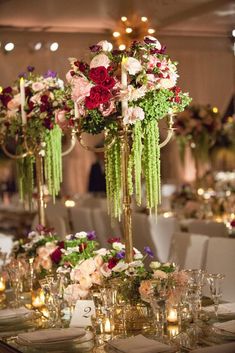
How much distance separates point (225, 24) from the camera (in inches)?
422

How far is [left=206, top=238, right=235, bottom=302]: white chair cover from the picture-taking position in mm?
4387

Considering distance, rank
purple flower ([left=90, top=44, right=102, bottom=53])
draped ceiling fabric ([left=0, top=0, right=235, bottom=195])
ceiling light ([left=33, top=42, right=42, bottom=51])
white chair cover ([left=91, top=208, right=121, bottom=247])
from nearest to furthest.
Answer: purple flower ([left=90, top=44, right=102, bottom=53]), white chair cover ([left=91, top=208, right=121, bottom=247]), draped ceiling fabric ([left=0, top=0, right=235, bottom=195]), ceiling light ([left=33, top=42, right=42, bottom=51])

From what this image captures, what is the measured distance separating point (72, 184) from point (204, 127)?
17.4 feet

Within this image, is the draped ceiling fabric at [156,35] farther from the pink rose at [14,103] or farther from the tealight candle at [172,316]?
the tealight candle at [172,316]

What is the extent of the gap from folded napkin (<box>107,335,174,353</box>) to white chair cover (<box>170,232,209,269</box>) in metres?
1.72

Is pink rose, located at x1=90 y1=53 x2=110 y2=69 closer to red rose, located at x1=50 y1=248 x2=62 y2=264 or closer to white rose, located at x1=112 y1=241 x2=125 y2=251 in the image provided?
white rose, located at x1=112 y1=241 x2=125 y2=251

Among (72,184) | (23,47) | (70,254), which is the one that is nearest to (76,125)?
(70,254)

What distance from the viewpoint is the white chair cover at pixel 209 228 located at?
606cm

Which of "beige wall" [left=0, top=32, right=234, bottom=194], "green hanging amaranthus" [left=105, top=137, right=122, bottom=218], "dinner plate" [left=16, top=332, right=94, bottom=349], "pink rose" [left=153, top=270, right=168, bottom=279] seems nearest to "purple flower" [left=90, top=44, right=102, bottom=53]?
"green hanging amaranthus" [left=105, top=137, right=122, bottom=218]

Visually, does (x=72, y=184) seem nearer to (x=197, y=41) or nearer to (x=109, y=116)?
(x=197, y=41)

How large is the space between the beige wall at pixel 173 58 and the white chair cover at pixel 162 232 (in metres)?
3.54

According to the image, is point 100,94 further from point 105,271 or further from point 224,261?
point 224,261

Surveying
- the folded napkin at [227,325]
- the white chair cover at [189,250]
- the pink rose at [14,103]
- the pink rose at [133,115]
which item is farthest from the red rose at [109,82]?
the white chair cover at [189,250]

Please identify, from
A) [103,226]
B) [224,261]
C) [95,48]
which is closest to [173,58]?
[103,226]
